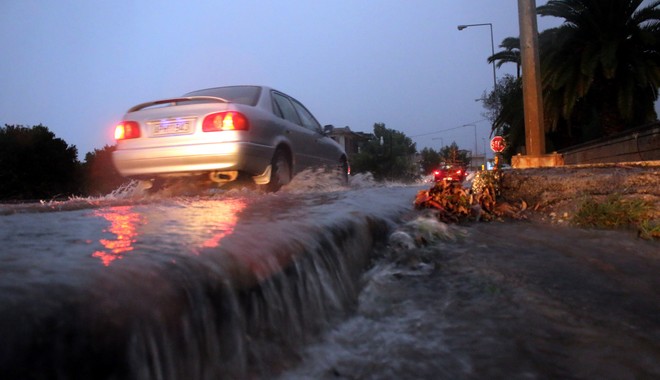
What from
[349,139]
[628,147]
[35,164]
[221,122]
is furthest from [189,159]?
[349,139]

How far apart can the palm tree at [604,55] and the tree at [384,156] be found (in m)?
25.9

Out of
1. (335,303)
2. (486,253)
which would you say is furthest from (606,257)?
(335,303)

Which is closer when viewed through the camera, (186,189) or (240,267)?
(240,267)

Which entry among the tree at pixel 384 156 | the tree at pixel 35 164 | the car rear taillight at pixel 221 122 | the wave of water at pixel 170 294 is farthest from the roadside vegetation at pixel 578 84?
the tree at pixel 384 156

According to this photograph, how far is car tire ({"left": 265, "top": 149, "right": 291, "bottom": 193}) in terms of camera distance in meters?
6.03

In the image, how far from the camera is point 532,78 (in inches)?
307

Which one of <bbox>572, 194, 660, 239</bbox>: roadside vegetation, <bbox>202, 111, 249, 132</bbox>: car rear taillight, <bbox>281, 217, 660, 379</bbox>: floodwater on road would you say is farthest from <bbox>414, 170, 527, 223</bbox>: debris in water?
<bbox>202, 111, 249, 132</bbox>: car rear taillight

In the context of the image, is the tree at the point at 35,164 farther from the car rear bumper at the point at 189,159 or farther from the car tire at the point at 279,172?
the car tire at the point at 279,172

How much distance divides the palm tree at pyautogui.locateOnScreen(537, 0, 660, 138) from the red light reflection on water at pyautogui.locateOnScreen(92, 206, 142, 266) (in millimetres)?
13221

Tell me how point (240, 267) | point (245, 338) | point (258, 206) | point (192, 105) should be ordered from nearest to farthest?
point (245, 338), point (240, 267), point (258, 206), point (192, 105)

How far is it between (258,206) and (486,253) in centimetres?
166

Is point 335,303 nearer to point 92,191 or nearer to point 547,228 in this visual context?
point 547,228

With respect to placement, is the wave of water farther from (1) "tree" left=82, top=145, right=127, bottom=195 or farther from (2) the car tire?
(1) "tree" left=82, top=145, right=127, bottom=195

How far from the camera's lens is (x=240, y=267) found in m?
1.71
